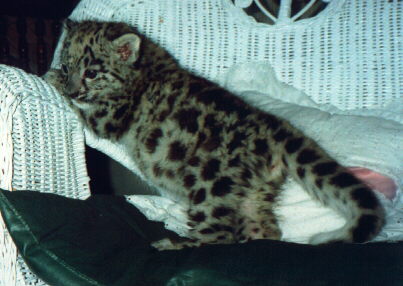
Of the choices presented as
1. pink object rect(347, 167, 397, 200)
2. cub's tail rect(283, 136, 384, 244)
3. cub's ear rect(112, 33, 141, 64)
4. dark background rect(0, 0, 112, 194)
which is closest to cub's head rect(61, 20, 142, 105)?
cub's ear rect(112, 33, 141, 64)

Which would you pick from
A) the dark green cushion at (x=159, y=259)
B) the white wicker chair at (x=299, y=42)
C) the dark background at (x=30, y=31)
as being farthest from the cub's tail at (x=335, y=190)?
the dark background at (x=30, y=31)

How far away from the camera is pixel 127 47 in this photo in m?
2.32

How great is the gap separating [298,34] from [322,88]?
35 centimetres

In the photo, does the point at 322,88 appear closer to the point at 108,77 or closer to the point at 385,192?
the point at 385,192

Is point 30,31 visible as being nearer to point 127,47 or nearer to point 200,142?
point 127,47

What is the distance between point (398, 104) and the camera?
2.53 m

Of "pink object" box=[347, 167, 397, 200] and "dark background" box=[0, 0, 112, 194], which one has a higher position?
"dark background" box=[0, 0, 112, 194]

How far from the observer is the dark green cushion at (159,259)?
1337 millimetres

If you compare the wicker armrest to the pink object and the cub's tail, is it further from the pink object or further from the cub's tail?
the pink object

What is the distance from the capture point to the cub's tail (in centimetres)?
170

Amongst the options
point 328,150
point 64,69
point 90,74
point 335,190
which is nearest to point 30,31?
point 64,69

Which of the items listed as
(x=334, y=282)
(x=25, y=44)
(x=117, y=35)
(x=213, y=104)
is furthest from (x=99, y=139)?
(x=25, y=44)

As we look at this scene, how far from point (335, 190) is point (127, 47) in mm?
1226

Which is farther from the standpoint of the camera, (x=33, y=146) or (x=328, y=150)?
(x=328, y=150)
